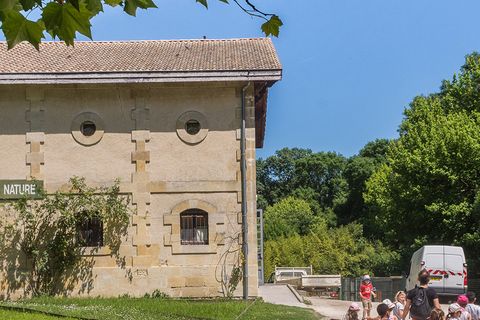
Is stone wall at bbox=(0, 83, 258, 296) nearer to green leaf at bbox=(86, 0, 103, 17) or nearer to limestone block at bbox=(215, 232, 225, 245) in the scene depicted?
limestone block at bbox=(215, 232, 225, 245)

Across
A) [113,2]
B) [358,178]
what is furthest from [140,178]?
[358,178]

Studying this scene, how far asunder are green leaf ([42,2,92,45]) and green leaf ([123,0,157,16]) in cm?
53

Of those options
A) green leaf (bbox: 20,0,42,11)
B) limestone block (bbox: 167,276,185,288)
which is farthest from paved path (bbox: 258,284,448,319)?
green leaf (bbox: 20,0,42,11)

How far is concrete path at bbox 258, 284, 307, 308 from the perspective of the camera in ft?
76.0

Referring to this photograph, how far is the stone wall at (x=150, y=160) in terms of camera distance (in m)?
22.7

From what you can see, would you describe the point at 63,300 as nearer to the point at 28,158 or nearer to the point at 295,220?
the point at 28,158

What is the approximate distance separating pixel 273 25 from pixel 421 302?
31.0 feet

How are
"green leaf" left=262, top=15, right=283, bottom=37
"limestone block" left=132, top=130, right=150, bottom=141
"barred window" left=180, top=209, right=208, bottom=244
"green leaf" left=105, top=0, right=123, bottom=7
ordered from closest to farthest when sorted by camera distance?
"green leaf" left=105, top=0, right=123, bottom=7
"green leaf" left=262, top=15, right=283, bottom=37
"barred window" left=180, top=209, right=208, bottom=244
"limestone block" left=132, top=130, right=150, bottom=141

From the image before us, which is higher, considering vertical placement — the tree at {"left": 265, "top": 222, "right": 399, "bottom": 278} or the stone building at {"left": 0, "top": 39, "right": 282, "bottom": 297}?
the stone building at {"left": 0, "top": 39, "right": 282, "bottom": 297}

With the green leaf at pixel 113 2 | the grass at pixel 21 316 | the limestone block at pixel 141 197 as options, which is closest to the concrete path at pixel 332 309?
the limestone block at pixel 141 197

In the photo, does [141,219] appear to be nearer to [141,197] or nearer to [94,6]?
[141,197]

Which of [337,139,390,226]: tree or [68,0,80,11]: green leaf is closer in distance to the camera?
[68,0,80,11]: green leaf

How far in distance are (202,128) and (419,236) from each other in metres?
20.5

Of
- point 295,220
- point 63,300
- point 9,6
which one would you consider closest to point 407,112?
point 295,220
